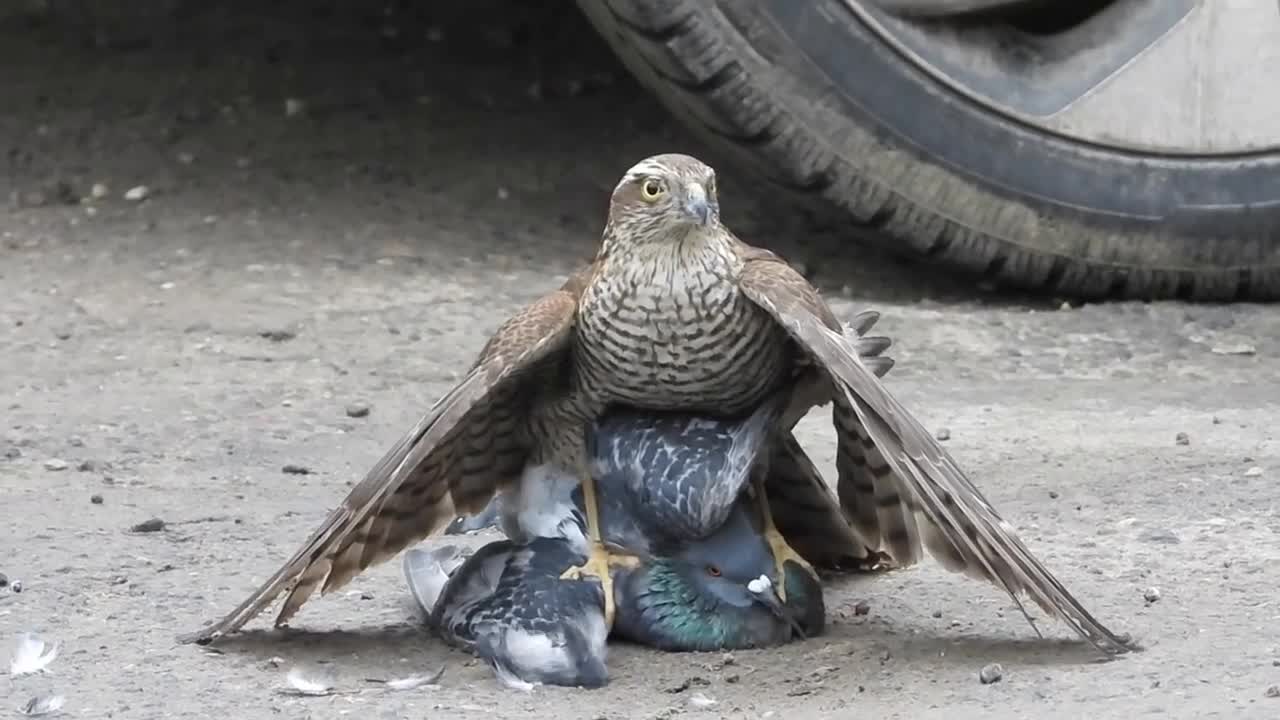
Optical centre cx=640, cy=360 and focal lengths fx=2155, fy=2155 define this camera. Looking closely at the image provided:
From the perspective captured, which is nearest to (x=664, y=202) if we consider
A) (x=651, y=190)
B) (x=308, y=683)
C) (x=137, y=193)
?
(x=651, y=190)

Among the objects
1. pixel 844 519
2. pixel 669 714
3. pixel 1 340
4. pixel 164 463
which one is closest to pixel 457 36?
pixel 1 340

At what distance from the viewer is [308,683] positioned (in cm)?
360

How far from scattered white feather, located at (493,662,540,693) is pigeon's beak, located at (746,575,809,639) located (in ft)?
1.56

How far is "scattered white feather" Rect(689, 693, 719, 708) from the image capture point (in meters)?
3.54

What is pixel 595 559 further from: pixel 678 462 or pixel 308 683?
pixel 308 683

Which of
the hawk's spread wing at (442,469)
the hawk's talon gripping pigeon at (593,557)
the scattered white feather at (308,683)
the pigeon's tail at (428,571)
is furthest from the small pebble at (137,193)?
the scattered white feather at (308,683)

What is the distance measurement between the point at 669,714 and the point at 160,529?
1467mm

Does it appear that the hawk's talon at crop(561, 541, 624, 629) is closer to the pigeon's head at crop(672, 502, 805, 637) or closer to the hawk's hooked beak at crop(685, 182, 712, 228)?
the pigeon's head at crop(672, 502, 805, 637)

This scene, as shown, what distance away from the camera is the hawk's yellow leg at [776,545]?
3.95 metres

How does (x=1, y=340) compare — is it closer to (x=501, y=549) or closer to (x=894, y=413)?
(x=501, y=549)

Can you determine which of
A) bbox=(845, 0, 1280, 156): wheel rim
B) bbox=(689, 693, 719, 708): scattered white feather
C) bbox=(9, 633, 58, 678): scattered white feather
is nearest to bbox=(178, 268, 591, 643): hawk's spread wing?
bbox=(9, 633, 58, 678): scattered white feather

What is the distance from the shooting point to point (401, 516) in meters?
3.90

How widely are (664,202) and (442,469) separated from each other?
639 millimetres

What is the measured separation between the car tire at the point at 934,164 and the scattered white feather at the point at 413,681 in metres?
2.37
